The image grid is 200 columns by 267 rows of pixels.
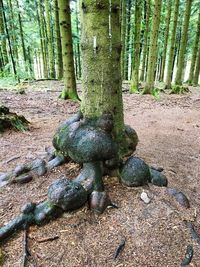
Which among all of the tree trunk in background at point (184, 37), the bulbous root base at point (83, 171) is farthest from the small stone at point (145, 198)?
the tree trunk in background at point (184, 37)

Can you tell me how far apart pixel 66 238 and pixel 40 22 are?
17.7 m

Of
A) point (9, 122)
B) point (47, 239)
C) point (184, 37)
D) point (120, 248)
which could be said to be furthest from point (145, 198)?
point (184, 37)

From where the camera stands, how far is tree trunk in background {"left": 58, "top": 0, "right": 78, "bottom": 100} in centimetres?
704

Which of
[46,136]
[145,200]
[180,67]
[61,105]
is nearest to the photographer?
[145,200]

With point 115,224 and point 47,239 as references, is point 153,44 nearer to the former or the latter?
point 115,224

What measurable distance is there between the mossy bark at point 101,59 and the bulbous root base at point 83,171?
0.15 meters

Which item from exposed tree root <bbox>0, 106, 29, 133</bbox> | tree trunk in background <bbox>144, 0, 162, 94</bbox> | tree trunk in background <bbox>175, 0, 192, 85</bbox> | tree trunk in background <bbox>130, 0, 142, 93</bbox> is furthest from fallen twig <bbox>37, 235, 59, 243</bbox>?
tree trunk in background <bbox>175, 0, 192, 85</bbox>

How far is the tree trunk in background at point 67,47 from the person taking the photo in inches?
277

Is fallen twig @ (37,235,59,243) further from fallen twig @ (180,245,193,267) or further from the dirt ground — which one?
fallen twig @ (180,245,193,267)

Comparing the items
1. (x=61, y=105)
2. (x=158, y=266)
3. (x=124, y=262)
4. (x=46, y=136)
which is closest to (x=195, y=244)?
(x=158, y=266)

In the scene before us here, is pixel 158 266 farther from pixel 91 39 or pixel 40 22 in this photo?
pixel 40 22

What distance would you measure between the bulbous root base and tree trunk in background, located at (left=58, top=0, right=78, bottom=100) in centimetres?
493

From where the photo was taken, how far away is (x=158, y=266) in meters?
1.89

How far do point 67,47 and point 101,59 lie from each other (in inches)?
203
